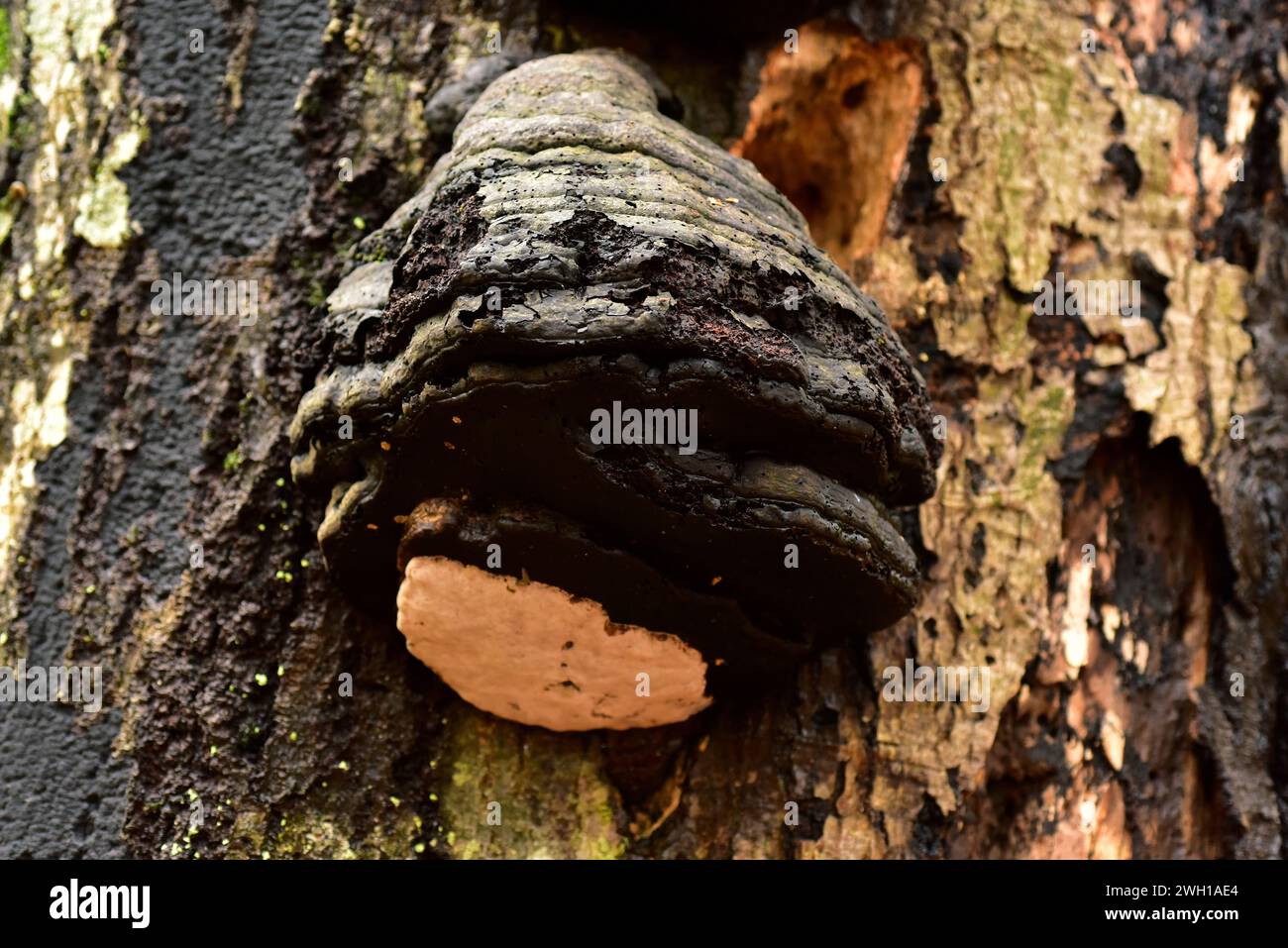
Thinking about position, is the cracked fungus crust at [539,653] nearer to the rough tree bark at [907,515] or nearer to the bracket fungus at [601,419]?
the bracket fungus at [601,419]

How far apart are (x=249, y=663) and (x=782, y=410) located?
1.33 metres

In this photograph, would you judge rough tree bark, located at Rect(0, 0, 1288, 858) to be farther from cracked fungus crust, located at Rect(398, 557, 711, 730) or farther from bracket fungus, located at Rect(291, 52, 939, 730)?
bracket fungus, located at Rect(291, 52, 939, 730)

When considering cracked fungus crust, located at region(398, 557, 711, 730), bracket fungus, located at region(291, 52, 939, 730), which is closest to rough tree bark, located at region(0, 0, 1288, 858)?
cracked fungus crust, located at region(398, 557, 711, 730)

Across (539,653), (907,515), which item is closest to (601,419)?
A: (539,653)

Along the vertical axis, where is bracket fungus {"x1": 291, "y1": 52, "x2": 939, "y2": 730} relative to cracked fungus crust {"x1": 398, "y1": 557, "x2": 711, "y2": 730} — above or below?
above

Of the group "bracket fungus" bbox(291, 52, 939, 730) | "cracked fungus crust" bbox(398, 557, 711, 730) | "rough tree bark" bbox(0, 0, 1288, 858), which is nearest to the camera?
"bracket fungus" bbox(291, 52, 939, 730)

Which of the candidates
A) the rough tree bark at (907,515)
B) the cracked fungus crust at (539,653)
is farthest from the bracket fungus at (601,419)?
the rough tree bark at (907,515)

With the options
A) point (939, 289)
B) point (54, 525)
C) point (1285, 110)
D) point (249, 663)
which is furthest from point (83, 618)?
point (1285, 110)

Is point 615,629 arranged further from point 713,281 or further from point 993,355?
point 993,355

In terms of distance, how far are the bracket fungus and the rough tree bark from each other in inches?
11.0

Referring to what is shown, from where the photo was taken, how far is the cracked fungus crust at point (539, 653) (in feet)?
8.34

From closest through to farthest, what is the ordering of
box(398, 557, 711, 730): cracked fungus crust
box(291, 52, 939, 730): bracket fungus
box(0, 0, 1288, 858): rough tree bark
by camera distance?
box(291, 52, 939, 730): bracket fungus < box(398, 557, 711, 730): cracked fungus crust < box(0, 0, 1288, 858): rough tree bark

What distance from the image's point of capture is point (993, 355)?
3303 mm

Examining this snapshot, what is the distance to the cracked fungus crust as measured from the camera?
2.54 metres
